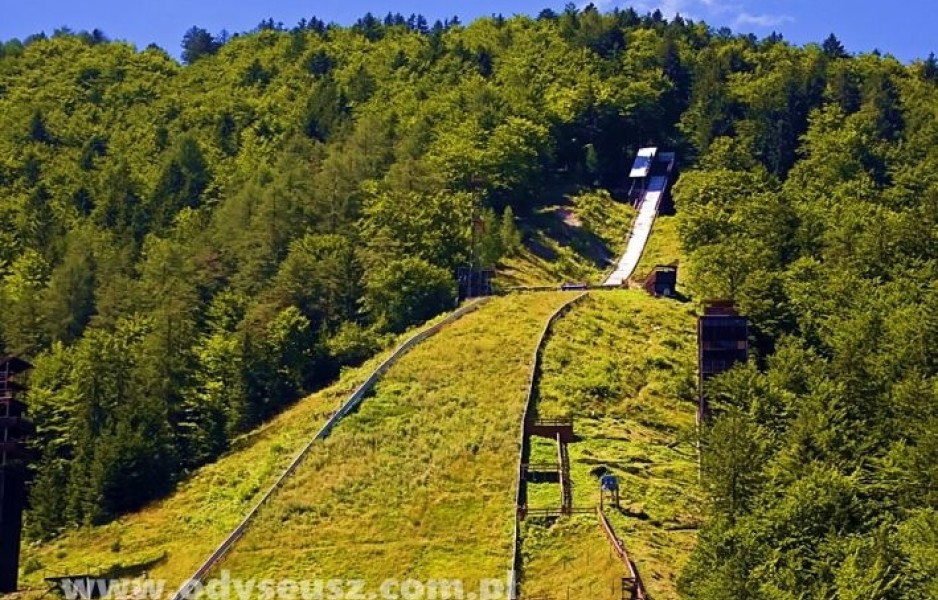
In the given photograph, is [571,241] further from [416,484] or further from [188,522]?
[188,522]

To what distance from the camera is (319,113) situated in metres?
140

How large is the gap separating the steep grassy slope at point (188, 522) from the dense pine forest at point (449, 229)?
2381 millimetres

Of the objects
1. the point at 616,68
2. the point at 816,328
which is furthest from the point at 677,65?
the point at 816,328

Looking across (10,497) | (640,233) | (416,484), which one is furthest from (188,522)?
(640,233)

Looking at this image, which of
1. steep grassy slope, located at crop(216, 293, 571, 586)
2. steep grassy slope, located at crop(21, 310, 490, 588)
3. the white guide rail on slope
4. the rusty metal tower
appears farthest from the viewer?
the white guide rail on slope

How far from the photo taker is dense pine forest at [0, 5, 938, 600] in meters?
54.8

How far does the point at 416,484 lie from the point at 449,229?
3481 cm

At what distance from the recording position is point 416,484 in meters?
60.8

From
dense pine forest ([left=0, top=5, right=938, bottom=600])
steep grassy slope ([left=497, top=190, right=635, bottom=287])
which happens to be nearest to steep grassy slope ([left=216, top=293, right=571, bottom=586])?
dense pine forest ([left=0, top=5, right=938, bottom=600])

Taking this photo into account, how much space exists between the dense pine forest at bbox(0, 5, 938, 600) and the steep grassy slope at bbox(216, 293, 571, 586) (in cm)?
984

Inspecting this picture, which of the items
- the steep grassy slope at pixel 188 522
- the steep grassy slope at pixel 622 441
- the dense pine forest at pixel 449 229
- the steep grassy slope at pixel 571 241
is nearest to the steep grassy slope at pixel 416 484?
the steep grassy slope at pixel 622 441

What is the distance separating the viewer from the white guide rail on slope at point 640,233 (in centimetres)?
10175

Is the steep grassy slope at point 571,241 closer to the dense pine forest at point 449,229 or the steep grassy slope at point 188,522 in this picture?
the dense pine forest at point 449,229

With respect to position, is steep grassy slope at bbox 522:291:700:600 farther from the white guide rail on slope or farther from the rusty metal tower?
the rusty metal tower
